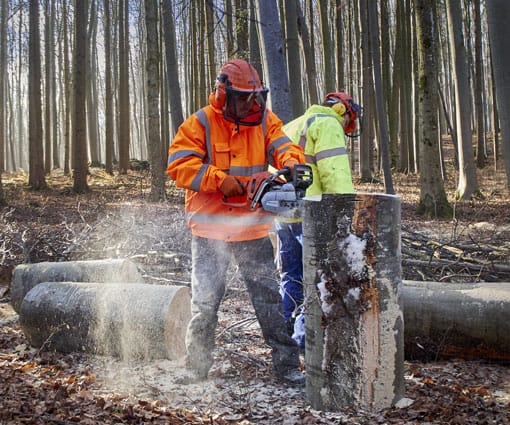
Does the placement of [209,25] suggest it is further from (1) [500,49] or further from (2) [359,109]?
(2) [359,109]

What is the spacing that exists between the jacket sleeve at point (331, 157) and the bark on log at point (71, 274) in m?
2.21

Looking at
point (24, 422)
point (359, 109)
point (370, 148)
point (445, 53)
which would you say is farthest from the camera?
point (445, 53)

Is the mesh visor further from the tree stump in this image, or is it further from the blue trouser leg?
the blue trouser leg

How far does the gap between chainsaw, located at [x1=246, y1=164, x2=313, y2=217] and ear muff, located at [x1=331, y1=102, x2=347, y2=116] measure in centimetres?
104

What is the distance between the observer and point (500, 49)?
274 inches

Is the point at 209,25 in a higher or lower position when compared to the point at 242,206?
higher

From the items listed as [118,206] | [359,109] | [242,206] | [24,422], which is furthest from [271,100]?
[118,206]

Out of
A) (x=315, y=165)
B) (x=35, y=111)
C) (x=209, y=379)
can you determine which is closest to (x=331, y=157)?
(x=315, y=165)

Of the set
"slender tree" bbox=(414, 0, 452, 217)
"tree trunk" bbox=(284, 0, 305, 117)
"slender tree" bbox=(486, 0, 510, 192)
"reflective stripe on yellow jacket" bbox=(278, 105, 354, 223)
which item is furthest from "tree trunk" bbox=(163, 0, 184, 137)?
"reflective stripe on yellow jacket" bbox=(278, 105, 354, 223)

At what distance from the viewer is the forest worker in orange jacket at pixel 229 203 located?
11.3 feet

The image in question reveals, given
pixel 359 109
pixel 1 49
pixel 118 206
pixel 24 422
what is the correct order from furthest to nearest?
1. pixel 1 49
2. pixel 118 206
3. pixel 359 109
4. pixel 24 422

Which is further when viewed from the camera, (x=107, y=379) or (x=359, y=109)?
(x=359, y=109)

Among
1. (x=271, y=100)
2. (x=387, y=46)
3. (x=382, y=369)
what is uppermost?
(x=387, y=46)

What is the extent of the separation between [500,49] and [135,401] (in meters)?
6.28
